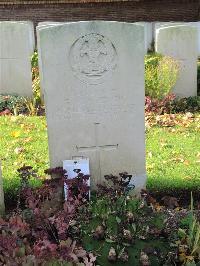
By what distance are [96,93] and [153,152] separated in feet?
6.04

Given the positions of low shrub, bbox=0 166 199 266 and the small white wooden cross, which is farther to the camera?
the small white wooden cross

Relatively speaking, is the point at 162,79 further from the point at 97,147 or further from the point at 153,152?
the point at 97,147

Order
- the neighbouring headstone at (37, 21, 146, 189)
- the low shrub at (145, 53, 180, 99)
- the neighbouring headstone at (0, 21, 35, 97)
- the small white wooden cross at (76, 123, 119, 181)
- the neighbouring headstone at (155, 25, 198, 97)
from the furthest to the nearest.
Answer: the neighbouring headstone at (0, 21, 35, 97) < the neighbouring headstone at (155, 25, 198, 97) < the low shrub at (145, 53, 180, 99) < the small white wooden cross at (76, 123, 119, 181) < the neighbouring headstone at (37, 21, 146, 189)

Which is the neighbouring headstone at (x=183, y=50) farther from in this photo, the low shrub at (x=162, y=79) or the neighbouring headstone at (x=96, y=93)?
the neighbouring headstone at (x=96, y=93)

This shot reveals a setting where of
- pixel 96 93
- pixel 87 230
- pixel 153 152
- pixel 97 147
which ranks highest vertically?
pixel 96 93

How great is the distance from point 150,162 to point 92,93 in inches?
61.6

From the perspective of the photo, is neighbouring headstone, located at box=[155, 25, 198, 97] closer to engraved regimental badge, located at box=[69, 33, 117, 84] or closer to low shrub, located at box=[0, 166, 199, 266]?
engraved regimental badge, located at box=[69, 33, 117, 84]

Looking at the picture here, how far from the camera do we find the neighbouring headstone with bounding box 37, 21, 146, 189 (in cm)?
438

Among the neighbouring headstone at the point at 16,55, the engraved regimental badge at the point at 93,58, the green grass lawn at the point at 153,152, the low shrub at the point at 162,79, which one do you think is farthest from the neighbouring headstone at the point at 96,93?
the neighbouring headstone at the point at 16,55

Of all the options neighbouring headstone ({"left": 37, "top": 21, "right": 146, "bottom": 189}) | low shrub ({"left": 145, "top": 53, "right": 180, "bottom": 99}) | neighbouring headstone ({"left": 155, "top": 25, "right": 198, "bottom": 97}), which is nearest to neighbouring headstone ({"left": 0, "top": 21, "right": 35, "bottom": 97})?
low shrub ({"left": 145, "top": 53, "right": 180, "bottom": 99})

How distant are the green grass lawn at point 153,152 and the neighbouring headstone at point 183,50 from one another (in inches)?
69.8

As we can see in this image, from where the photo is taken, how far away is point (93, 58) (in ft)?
14.5

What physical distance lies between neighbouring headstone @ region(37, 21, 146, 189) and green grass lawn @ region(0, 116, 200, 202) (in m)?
0.63

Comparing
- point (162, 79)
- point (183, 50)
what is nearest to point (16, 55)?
point (162, 79)
